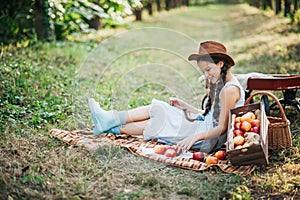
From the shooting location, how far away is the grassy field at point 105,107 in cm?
375

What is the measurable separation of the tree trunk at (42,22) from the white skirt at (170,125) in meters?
5.58

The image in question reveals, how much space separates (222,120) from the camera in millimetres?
4652

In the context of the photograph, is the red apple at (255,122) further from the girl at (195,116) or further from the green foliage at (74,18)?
the green foliage at (74,18)

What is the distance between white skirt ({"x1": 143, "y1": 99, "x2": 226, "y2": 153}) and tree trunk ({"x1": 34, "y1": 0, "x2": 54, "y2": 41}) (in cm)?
558

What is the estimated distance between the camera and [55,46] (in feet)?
31.4

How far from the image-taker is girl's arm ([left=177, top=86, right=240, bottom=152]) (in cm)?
460

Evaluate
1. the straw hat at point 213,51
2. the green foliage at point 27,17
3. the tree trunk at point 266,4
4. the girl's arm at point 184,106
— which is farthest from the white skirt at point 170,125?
the tree trunk at point 266,4

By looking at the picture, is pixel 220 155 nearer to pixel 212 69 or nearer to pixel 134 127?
pixel 212 69

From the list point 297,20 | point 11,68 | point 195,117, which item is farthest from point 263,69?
point 297,20

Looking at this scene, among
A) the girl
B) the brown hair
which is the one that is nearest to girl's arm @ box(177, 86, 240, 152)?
the girl

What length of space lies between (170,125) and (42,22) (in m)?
→ 5.84

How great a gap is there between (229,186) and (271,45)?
8.35 meters

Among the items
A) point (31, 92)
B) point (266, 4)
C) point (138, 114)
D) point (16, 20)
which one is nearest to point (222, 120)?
point (138, 114)

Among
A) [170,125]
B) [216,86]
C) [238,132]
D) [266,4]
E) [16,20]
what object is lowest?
[266,4]
